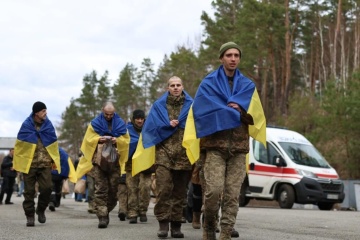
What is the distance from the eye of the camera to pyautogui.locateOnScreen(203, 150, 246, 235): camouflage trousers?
755 cm

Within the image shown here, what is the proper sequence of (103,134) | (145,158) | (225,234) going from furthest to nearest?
(103,134)
(145,158)
(225,234)

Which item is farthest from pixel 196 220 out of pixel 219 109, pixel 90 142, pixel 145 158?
pixel 219 109

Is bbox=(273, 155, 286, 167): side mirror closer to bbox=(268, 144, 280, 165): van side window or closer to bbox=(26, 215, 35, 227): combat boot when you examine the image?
bbox=(268, 144, 280, 165): van side window

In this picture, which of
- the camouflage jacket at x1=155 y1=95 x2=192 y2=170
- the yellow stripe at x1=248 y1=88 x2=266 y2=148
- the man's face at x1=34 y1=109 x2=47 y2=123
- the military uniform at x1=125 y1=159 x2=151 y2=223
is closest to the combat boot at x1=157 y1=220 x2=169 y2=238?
the camouflage jacket at x1=155 y1=95 x2=192 y2=170

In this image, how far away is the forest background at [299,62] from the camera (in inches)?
1089

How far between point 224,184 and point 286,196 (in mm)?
13177

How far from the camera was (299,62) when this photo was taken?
56.8 m

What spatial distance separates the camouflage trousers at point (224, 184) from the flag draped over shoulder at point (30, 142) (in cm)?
455

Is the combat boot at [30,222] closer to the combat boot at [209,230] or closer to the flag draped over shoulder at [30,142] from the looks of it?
the flag draped over shoulder at [30,142]

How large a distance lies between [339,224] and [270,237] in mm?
3252

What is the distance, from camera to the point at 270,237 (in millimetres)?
9445

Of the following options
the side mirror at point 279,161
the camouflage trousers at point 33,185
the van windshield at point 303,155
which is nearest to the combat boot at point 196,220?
the camouflage trousers at point 33,185

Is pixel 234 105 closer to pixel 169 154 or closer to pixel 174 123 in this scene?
pixel 174 123

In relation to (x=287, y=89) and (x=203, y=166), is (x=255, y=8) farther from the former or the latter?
(x=203, y=166)
